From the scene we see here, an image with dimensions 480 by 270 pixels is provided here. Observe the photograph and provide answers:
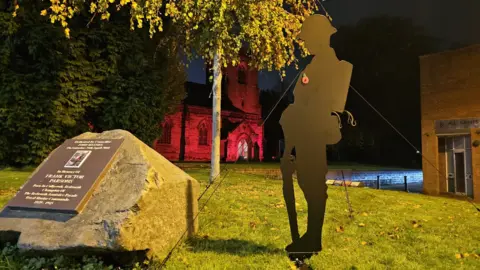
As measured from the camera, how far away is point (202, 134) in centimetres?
4662

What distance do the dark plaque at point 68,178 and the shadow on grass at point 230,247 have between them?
69.1 inches

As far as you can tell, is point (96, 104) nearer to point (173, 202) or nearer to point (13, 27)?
point (13, 27)

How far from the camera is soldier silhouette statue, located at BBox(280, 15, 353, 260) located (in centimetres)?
496

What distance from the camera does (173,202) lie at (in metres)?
5.67

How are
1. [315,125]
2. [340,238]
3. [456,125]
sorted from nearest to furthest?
[315,125] → [340,238] → [456,125]

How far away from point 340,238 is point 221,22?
22.9 feet

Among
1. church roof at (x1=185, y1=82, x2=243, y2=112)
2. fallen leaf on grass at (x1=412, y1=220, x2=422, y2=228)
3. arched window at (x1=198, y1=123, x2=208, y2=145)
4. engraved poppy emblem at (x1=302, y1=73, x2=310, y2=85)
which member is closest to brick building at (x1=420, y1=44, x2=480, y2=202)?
fallen leaf on grass at (x1=412, y1=220, x2=422, y2=228)

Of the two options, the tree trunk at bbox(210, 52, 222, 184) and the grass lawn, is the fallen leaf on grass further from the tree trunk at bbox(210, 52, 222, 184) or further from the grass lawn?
the tree trunk at bbox(210, 52, 222, 184)

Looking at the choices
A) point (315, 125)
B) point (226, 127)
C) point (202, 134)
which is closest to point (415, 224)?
point (315, 125)

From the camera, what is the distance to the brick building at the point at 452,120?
17719 mm

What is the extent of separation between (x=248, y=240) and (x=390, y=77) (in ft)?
144

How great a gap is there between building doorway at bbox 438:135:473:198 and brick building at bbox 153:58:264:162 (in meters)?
23.8

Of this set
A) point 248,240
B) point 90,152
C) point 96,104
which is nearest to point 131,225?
point 90,152

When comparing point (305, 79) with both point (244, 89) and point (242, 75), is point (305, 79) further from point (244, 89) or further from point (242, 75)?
point (242, 75)
